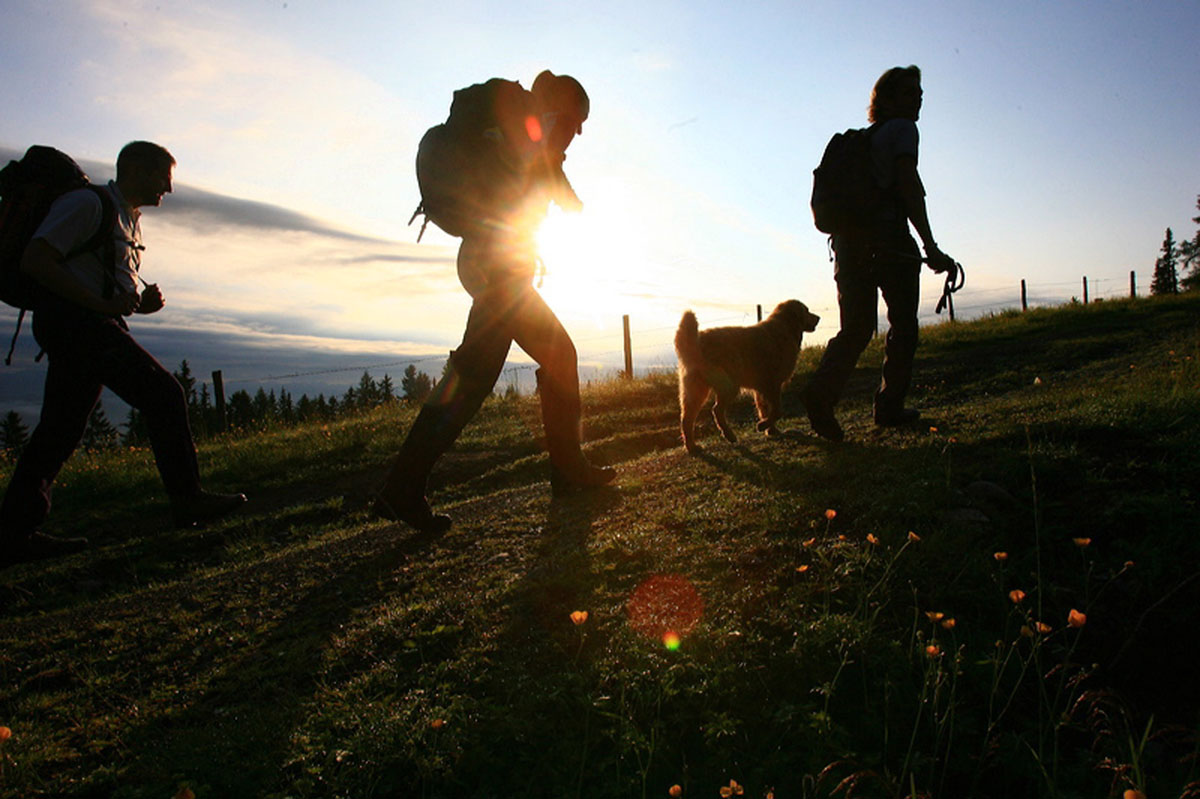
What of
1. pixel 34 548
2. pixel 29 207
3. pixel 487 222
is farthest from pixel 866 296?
pixel 34 548

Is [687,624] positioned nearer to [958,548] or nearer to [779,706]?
[779,706]

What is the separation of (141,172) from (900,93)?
545 centimetres

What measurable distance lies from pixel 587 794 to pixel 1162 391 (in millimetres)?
4662

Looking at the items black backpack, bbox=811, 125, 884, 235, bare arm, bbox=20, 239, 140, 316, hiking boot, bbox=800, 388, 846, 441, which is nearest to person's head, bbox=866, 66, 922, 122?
black backpack, bbox=811, 125, 884, 235

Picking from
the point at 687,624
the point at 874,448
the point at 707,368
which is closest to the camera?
the point at 687,624

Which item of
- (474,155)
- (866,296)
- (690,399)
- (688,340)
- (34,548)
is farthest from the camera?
(690,399)

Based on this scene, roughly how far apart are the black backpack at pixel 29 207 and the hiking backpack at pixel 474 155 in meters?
2.13

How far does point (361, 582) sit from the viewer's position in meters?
3.93

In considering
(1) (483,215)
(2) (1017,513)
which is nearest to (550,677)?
(2) (1017,513)

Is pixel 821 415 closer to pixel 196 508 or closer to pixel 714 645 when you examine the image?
pixel 714 645

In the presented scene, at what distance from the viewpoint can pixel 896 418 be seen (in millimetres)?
5758

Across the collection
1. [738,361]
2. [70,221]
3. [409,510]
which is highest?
[70,221]

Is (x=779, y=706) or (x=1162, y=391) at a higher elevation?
(x=1162, y=391)

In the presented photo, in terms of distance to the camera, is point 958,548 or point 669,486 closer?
point 958,548
